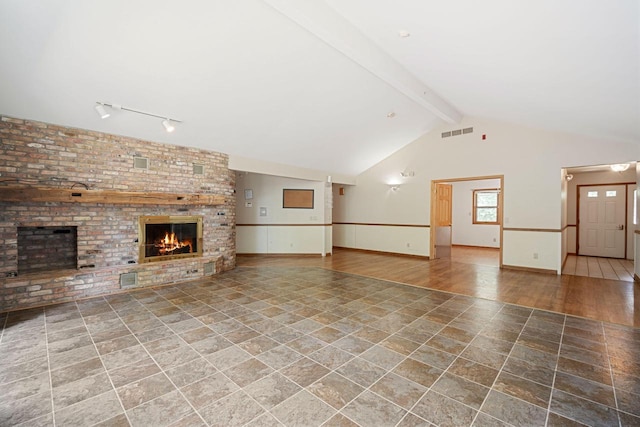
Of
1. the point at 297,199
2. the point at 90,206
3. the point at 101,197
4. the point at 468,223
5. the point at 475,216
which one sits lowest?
the point at 468,223

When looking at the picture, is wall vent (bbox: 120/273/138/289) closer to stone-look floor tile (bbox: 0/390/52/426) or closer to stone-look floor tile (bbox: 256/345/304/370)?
stone-look floor tile (bbox: 0/390/52/426)

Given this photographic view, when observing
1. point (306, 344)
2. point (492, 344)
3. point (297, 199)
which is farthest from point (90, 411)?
point (297, 199)

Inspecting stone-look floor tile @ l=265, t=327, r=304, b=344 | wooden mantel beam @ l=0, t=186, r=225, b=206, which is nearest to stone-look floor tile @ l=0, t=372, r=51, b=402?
stone-look floor tile @ l=265, t=327, r=304, b=344

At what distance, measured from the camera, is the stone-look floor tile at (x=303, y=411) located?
1.80 m

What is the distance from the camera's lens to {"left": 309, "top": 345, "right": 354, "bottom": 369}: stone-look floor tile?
2482 millimetres

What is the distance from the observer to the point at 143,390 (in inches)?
82.9

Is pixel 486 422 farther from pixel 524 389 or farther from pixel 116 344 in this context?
pixel 116 344

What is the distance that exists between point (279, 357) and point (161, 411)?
96 centimetres

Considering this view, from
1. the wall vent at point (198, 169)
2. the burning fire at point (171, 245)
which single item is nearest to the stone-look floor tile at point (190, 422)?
the burning fire at point (171, 245)

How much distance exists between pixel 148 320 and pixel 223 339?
45.8 inches

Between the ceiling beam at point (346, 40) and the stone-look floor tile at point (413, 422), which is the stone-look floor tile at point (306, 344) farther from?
the ceiling beam at point (346, 40)

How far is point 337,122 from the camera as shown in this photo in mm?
5855

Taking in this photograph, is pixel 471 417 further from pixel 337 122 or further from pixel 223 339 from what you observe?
pixel 337 122

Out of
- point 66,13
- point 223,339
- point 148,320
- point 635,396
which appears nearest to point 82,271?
point 148,320
